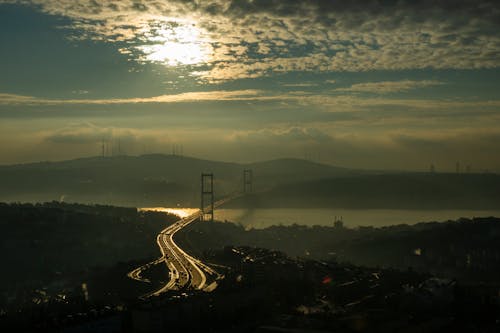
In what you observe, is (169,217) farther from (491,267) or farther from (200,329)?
(200,329)

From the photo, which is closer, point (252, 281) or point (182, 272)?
point (252, 281)

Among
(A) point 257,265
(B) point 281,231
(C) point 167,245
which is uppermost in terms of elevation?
(A) point 257,265

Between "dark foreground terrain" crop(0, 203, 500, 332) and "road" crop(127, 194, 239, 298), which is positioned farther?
"road" crop(127, 194, 239, 298)

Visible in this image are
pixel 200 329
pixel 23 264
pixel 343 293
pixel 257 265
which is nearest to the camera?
pixel 200 329

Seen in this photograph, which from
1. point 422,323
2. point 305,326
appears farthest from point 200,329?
point 422,323

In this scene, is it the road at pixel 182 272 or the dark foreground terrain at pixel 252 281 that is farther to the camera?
the road at pixel 182 272

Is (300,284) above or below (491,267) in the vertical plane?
above

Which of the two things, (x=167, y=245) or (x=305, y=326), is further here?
(x=167, y=245)

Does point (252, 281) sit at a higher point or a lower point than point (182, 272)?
higher
